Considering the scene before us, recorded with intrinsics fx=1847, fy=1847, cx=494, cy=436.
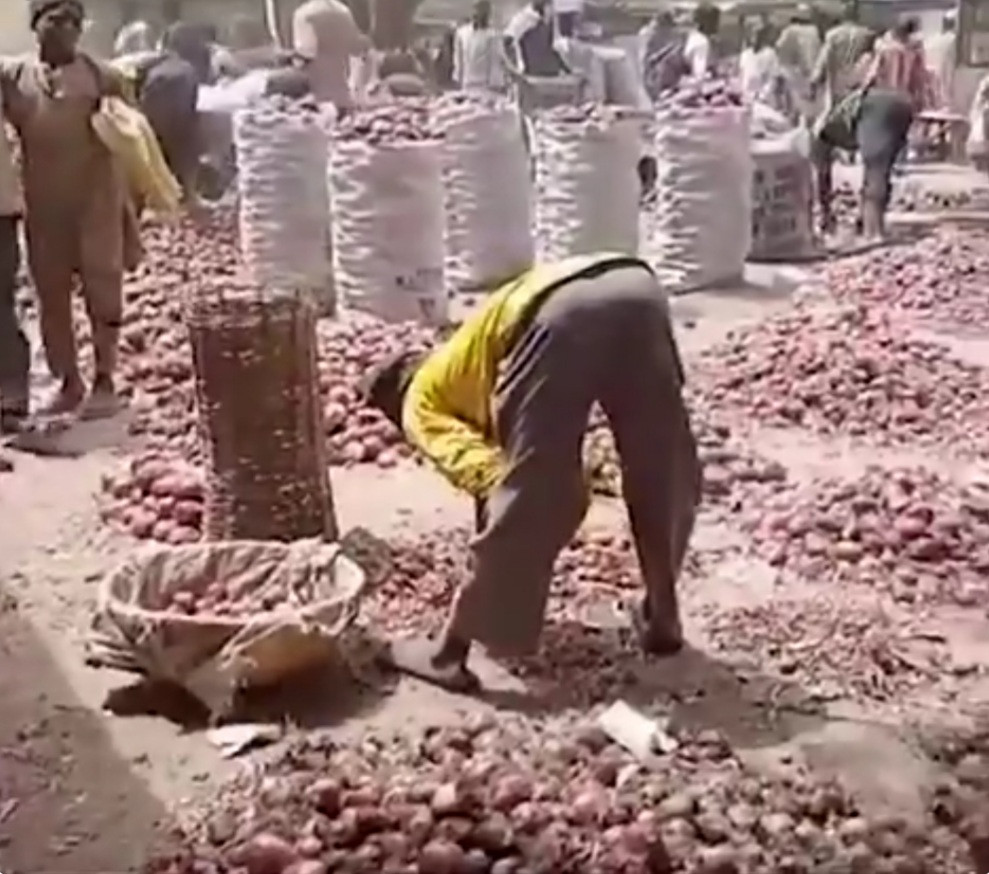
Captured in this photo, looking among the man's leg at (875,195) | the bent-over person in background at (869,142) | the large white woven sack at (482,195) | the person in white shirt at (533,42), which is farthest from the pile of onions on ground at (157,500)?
the man's leg at (875,195)

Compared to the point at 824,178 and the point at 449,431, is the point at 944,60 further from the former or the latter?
the point at 449,431

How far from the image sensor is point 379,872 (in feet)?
5.25

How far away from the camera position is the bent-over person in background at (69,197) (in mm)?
3088

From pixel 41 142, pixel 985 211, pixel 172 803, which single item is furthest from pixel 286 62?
pixel 172 803

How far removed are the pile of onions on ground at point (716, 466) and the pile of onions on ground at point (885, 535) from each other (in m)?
0.08

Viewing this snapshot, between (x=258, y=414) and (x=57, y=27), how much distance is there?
930 millimetres

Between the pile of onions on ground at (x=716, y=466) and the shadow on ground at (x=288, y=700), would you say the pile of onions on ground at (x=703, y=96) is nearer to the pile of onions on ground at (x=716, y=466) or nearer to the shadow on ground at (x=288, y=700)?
the pile of onions on ground at (x=716, y=466)

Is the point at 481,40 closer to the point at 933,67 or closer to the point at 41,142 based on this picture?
the point at 41,142

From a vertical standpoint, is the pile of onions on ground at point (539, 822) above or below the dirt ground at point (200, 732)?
above

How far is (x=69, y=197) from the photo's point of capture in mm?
3193

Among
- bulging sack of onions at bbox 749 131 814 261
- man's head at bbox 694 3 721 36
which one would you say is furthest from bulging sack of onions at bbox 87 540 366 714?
bulging sack of onions at bbox 749 131 814 261

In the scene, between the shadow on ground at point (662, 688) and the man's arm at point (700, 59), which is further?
the man's arm at point (700, 59)

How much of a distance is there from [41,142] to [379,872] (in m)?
1.90

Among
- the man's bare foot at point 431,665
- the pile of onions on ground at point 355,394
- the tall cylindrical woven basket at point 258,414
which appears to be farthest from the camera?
the pile of onions on ground at point 355,394
